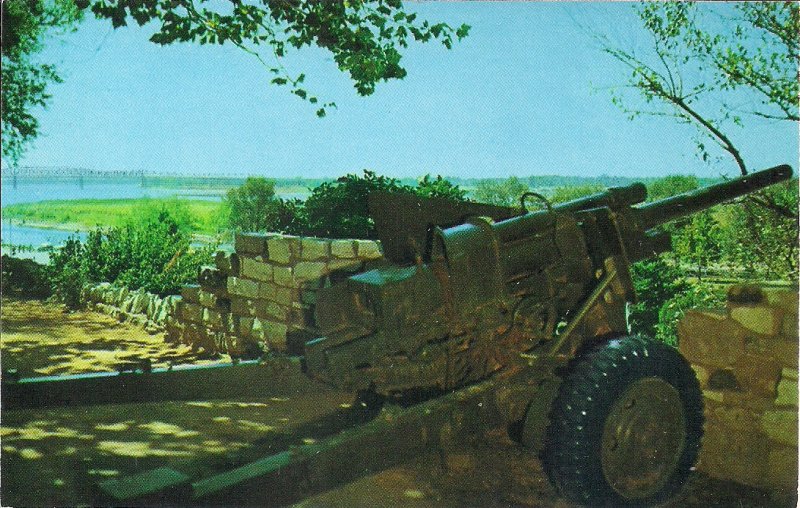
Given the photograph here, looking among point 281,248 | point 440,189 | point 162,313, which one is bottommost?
point 162,313

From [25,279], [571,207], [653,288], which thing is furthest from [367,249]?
[25,279]

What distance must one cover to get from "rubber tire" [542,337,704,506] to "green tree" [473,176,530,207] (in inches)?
75.1

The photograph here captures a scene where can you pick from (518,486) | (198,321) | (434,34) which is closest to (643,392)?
(518,486)

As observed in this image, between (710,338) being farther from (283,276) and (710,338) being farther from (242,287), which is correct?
(242,287)

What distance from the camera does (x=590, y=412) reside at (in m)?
2.73

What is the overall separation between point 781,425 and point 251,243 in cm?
450

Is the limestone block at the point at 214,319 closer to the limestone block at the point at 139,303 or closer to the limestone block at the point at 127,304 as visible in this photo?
the limestone block at the point at 139,303

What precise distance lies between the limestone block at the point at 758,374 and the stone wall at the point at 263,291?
8.93 ft

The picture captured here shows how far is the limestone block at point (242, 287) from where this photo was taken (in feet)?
21.0

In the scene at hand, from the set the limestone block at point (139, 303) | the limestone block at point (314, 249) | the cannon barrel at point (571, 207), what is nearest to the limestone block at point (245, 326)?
the limestone block at point (314, 249)

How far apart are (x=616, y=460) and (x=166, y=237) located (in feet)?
21.8

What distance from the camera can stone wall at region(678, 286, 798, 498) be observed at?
355 centimetres

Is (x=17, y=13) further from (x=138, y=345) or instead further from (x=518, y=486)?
(x=518, y=486)

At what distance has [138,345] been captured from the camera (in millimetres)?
7074
